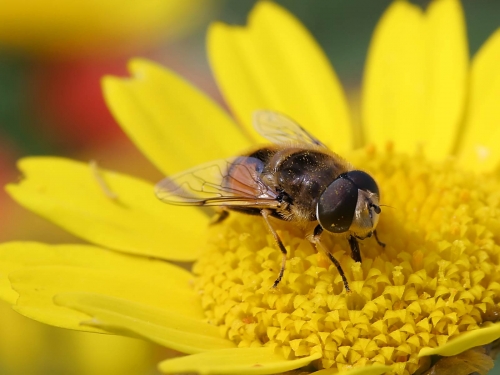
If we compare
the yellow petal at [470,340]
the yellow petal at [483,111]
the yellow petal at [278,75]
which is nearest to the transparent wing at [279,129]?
the yellow petal at [278,75]

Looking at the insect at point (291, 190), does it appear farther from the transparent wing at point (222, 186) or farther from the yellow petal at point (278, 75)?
the yellow petal at point (278, 75)

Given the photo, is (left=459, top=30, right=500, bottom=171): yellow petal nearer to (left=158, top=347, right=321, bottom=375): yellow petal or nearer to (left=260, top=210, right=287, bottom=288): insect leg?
(left=260, top=210, right=287, bottom=288): insect leg

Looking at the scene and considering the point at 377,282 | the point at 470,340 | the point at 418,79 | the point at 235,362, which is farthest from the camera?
the point at 418,79

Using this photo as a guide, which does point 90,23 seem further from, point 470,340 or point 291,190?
point 470,340

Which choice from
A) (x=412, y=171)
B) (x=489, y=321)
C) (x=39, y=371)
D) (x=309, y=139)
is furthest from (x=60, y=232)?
(x=489, y=321)

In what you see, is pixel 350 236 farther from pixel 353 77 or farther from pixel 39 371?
pixel 353 77

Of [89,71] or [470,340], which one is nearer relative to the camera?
[470,340]

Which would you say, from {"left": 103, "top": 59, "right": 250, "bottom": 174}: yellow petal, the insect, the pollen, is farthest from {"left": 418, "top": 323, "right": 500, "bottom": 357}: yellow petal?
{"left": 103, "top": 59, "right": 250, "bottom": 174}: yellow petal

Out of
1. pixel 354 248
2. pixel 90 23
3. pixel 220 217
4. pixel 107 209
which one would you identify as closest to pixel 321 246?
pixel 354 248
